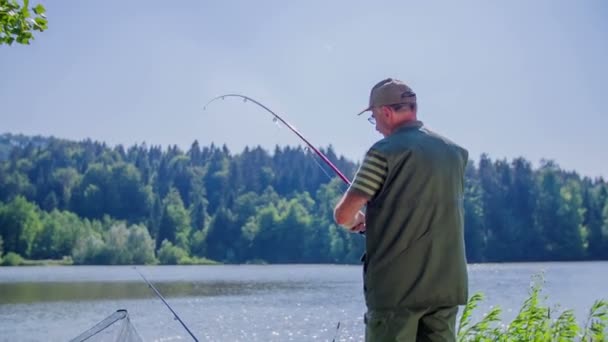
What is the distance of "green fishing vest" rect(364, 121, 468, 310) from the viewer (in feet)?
9.99

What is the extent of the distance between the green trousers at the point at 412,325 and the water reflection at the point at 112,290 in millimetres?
31951

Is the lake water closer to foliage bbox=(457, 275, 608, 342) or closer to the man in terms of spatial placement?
foliage bbox=(457, 275, 608, 342)

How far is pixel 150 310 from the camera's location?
2877 centimetres

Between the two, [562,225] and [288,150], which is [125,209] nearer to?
[288,150]

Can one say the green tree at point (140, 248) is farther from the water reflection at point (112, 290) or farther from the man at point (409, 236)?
the man at point (409, 236)

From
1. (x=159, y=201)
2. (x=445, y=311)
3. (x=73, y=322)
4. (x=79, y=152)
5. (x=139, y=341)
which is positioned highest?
(x=79, y=152)

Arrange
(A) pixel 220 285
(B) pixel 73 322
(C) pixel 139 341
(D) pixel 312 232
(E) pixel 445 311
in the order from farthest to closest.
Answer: (D) pixel 312 232, (A) pixel 220 285, (B) pixel 73 322, (C) pixel 139 341, (E) pixel 445 311

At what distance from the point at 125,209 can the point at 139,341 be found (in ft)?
356

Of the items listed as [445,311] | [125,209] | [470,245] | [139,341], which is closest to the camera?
[445,311]

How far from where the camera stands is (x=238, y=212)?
4043 inches

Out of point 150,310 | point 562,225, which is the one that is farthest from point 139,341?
point 562,225

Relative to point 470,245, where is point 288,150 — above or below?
above

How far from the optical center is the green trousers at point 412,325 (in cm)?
304

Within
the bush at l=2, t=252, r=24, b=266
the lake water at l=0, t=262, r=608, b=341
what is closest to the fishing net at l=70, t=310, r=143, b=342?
the lake water at l=0, t=262, r=608, b=341
